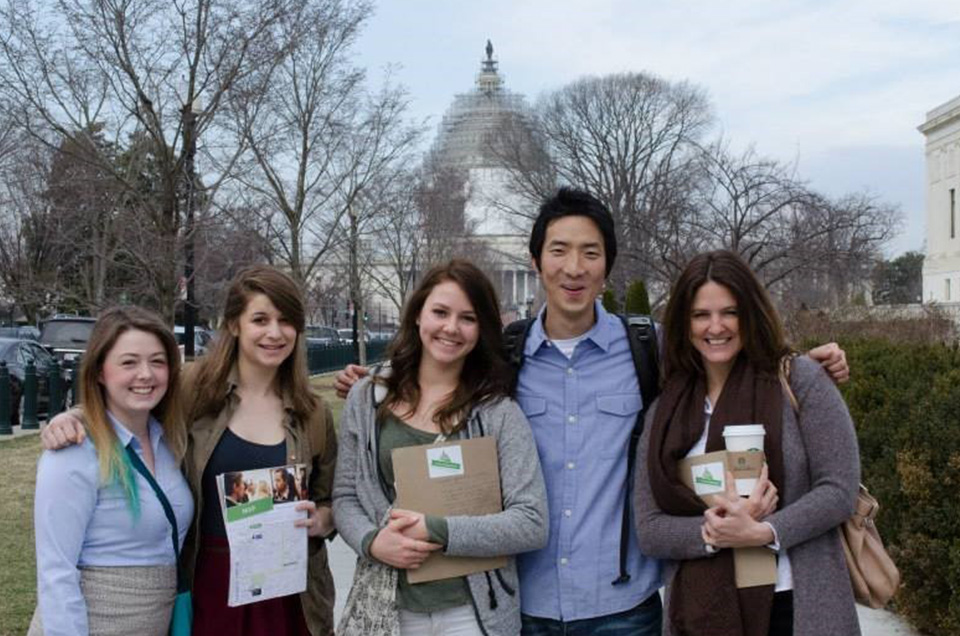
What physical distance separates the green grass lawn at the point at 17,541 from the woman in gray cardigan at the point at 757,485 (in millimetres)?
2625

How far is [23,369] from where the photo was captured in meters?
18.5

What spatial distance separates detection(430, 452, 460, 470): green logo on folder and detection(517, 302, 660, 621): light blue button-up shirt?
0.35 m

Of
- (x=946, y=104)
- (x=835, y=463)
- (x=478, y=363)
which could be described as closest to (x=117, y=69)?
(x=478, y=363)

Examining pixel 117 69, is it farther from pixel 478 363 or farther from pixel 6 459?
pixel 478 363

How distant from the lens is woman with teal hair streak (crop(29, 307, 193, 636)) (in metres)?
3.06

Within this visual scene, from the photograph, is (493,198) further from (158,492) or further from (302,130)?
(158,492)

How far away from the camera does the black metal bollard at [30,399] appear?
16.4 meters

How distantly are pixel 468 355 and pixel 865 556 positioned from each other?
4.58ft

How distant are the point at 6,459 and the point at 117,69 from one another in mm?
5259

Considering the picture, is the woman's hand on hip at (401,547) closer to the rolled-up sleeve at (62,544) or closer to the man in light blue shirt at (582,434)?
the man in light blue shirt at (582,434)

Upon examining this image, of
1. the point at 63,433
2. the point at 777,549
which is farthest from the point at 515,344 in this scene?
the point at 63,433

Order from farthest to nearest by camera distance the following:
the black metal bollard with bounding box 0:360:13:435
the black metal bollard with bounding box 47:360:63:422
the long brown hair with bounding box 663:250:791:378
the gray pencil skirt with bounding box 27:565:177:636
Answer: the black metal bollard with bounding box 47:360:63:422
the black metal bollard with bounding box 0:360:13:435
the long brown hair with bounding box 663:250:791:378
the gray pencil skirt with bounding box 27:565:177:636

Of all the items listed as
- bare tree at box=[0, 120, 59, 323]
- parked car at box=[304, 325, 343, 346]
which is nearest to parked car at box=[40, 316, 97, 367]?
bare tree at box=[0, 120, 59, 323]

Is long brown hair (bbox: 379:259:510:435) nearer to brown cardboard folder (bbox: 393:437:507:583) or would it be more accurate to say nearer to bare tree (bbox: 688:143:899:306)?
brown cardboard folder (bbox: 393:437:507:583)
